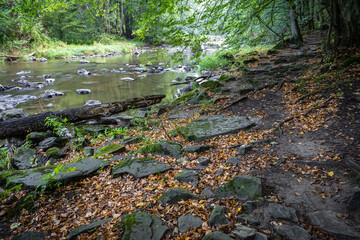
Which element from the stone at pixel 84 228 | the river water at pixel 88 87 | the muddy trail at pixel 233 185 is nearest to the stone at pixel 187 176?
the muddy trail at pixel 233 185

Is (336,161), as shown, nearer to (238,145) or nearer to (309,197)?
(309,197)

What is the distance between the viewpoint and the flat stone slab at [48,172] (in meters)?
4.11

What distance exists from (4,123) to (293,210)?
382 inches

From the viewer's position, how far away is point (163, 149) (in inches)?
215

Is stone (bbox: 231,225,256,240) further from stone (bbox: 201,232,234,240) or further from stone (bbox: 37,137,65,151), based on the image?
stone (bbox: 37,137,65,151)

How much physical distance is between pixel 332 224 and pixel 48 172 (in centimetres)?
530

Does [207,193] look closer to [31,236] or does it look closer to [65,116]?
[31,236]

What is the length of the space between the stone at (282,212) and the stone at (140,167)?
231 centimetres

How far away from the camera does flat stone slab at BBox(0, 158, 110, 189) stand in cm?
411

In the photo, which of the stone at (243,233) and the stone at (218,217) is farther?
the stone at (218,217)

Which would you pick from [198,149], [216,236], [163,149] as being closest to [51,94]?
[163,149]

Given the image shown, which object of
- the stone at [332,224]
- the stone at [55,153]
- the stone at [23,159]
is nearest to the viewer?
the stone at [332,224]

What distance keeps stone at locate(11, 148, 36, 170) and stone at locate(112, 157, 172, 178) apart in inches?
127

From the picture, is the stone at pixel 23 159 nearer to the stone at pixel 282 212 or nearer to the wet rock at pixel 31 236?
the wet rock at pixel 31 236
